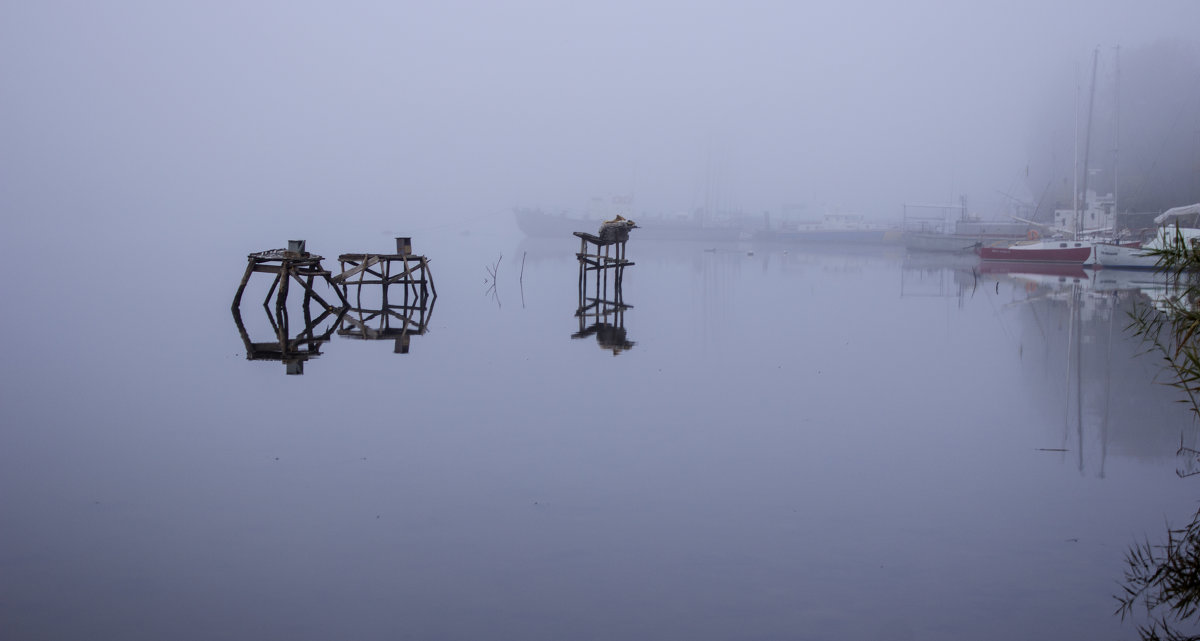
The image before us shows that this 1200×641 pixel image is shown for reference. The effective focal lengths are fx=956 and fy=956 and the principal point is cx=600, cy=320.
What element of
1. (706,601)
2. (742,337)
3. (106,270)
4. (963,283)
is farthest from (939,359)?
(106,270)

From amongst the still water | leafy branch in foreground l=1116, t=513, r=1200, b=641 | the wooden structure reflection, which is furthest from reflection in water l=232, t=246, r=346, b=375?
leafy branch in foreground l=1116, t=513, r=1200, b=641

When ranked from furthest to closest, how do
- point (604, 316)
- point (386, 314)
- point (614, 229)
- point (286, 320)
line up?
point (614, 229)
point (386, 314)
point (604, 316)
point (286, 320)

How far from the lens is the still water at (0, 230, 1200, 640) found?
6695mm

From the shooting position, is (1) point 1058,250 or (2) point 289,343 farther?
(1) point 1058,250

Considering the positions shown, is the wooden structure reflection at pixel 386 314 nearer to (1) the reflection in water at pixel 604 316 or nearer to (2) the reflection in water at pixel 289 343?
(2) the reflection in water at pixel 289 343

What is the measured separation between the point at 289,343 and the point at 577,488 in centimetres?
1230

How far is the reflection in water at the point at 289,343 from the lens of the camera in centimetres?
1800

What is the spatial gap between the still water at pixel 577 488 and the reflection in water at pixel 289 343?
0.37 metres

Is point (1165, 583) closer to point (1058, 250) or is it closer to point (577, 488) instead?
point (577, 488)

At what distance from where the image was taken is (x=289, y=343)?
2012 cm

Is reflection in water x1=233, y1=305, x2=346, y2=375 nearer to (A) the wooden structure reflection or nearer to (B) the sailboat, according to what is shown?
(A) the wooden structure reflection

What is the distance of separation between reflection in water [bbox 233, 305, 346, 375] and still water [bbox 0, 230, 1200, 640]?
367 millimetres

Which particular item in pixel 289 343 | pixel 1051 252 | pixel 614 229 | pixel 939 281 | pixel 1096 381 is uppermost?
pixel 1051 252

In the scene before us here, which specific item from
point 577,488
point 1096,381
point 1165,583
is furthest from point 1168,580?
point 1096,381
